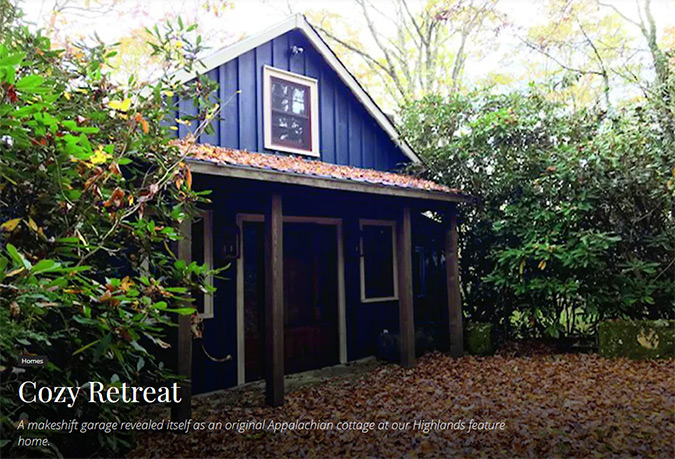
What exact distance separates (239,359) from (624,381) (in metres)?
4.83

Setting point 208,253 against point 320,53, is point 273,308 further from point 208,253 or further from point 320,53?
point 320,53

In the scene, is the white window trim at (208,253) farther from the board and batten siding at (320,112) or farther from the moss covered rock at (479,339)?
the moss covered rock at (479,339)

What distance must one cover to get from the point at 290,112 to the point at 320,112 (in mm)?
576

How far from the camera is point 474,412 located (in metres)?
5.02

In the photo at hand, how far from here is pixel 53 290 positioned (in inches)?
105

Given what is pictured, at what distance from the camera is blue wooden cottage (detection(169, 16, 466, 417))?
609cm

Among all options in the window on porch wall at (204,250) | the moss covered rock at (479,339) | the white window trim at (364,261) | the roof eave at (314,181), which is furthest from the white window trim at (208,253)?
the moss covered rock at (479,339)

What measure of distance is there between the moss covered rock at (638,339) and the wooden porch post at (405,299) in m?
2.88

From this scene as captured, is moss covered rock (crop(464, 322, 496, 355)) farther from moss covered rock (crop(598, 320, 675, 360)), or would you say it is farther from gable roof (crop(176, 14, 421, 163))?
gable roof (crop(176, 14, 421, 163))

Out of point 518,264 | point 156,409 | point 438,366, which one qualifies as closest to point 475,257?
point 518,264

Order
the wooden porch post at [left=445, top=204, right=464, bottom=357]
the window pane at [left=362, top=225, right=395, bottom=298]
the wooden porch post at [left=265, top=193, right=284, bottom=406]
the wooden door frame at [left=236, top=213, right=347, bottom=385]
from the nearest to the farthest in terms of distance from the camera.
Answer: the wooden porch post at [left=265, top=193, right=284, bottom=406], the wooden door frame at [left=236, top=213, right=347, bottom=385], the wooden porch post at [left=445, top=204, right=464, bottom=357], the window pane at [left=362, top=225, right=395, bottom=298]

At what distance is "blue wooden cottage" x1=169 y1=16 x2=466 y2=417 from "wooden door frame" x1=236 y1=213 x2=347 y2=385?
2 centimetres

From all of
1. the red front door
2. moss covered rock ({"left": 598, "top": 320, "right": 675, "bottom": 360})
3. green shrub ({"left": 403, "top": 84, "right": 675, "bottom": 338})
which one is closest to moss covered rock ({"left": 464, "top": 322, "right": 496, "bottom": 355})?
green shrub ({"left": 403, "top": 84, "right": 675, "bottom": 338})

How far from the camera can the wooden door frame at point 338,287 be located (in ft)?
22.6
